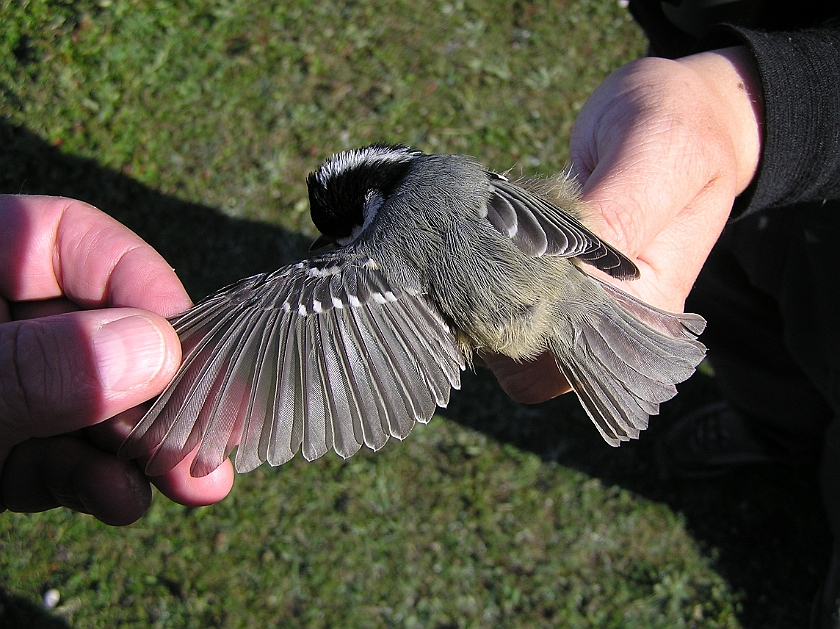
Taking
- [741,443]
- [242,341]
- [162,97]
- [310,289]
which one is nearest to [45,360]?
[242,341]

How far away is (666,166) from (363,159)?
42.5 inches

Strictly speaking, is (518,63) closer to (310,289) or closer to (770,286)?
(770,286)

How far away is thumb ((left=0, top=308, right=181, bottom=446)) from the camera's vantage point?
1797 mm

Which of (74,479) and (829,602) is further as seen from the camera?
(829,602)

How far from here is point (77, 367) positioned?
183 cm

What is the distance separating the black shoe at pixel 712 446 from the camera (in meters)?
3.79

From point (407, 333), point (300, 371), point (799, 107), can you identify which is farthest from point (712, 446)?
point (300, 371)

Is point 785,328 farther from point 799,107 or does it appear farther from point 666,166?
point 666,166

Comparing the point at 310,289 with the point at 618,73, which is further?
the point at 618,73

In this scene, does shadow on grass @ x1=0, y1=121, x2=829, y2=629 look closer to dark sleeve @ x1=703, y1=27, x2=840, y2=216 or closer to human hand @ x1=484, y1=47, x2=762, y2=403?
human hand @ x1=484, y1=47, x2=762, y2=403

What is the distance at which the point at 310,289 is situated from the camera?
2.09m

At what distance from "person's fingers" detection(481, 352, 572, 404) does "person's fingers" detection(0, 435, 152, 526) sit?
4.25 ft

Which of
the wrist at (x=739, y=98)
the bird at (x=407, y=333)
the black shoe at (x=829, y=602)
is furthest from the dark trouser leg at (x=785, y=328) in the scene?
the bird at (x=407, y=333)

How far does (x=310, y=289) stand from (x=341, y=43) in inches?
130
